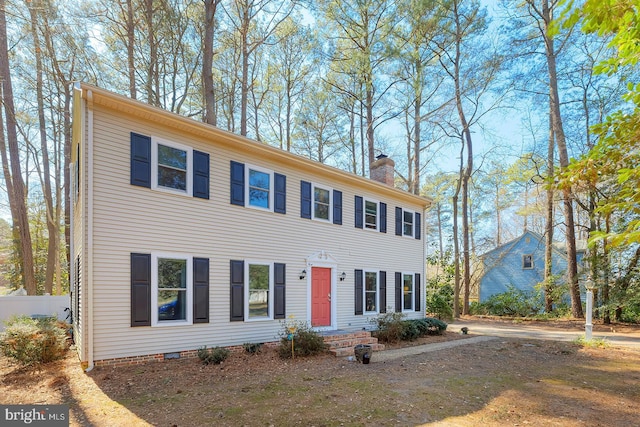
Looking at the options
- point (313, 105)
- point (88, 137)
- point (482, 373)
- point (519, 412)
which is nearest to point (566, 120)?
point (313, 105)

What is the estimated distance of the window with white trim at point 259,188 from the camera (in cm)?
944

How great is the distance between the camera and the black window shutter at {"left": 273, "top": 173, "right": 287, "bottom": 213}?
9922 mm

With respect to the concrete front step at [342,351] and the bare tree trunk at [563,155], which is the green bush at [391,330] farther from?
the bare tree trunk at [563,155]

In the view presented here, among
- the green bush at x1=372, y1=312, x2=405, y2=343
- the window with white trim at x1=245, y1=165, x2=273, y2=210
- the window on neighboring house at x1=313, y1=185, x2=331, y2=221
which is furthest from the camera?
the window on neighboring house at x1=313, y1=185, x2=331, y2=221

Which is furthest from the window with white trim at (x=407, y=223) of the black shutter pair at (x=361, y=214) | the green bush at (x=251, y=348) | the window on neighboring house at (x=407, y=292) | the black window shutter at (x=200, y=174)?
the black window shutter at (x=200, y=174)

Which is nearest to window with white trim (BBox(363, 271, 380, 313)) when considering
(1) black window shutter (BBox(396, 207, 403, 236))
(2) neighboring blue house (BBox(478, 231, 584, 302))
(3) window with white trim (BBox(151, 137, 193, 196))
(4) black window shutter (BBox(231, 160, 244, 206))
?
(1) black window shutter (BBox(396, 207, 403, 236))

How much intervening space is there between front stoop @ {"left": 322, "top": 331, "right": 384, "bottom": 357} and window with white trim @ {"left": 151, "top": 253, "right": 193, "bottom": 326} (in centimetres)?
358

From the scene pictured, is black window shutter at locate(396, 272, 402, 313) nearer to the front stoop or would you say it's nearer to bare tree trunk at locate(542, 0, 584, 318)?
the front stoop

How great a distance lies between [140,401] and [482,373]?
6333 millimetres

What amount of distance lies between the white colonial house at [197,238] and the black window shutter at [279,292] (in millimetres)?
27

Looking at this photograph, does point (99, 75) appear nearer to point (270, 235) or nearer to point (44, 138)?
point (44, 138)

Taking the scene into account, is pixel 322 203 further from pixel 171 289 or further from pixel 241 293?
pixel 171 289

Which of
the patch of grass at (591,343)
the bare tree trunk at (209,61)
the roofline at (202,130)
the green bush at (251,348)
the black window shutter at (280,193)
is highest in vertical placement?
the bare tree trunk at (209,61)

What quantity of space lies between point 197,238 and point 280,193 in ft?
8.87
